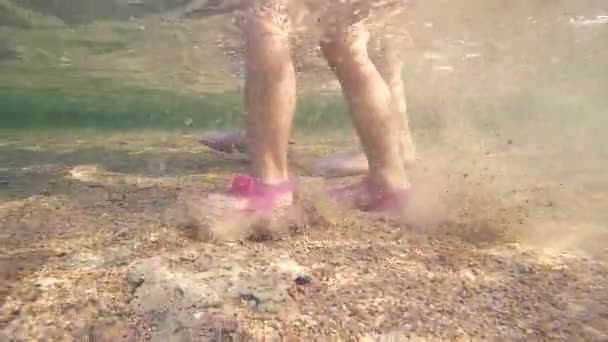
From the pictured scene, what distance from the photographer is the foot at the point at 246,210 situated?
312cm

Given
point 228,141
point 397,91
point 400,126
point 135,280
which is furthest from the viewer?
point 228,141

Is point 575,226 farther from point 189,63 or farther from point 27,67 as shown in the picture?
point 27,67

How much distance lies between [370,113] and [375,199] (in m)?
0.69

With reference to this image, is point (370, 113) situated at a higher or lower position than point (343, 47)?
lower

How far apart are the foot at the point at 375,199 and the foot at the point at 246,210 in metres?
0.61

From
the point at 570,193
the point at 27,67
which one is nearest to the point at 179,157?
the point at 570,193

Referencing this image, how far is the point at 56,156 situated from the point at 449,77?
16.6m

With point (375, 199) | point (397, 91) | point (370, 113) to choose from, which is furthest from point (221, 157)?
point (370, 113)

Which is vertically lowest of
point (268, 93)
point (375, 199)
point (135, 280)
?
point (375, 199)

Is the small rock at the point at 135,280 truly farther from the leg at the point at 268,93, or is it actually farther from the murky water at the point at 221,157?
the leg at the point at 268,93

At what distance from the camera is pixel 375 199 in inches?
153

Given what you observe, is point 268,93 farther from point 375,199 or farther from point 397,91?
point 397,91

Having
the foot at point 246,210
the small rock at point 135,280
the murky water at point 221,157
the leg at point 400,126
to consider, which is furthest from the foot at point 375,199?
the small rock at point 135,280

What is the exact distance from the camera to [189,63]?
16.0m
